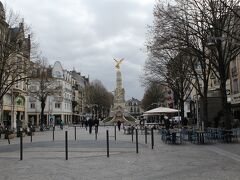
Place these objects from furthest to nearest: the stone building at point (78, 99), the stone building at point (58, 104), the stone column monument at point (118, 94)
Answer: the stone building at point (78, 99)
the stone building at point (58, 104)
the stone column monument at point (118, 94)

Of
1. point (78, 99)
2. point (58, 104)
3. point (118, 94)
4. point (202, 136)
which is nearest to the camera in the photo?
point (202, 136)

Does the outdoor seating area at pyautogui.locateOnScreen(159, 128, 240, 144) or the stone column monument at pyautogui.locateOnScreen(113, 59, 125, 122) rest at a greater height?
the stone column monument at pyautogui.locateOnScreen(113, 59, 125, 122)

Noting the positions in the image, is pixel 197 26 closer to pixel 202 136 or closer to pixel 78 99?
pixel 202 136

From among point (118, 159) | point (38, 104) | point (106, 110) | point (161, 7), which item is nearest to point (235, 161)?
point (118, 159)

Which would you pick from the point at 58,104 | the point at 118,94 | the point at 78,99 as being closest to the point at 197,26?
the point at 118,94

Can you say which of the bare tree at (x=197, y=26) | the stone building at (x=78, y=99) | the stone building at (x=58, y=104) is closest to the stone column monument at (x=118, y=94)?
the stone building at (x=58, y=104)

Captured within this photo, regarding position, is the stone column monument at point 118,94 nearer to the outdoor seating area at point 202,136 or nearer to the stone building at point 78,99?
the stone building at point 78,99

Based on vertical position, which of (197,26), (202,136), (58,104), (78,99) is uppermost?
(78,99)

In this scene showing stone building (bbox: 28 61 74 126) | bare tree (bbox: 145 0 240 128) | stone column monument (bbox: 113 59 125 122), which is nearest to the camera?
bare tree (bbox: 145 0 240 128)

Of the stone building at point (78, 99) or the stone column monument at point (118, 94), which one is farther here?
the stone building at point (78, 99)

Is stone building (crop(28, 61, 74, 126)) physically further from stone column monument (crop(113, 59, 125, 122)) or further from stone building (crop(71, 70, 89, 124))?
stone column monument (crop(113, 59, 125, 122))

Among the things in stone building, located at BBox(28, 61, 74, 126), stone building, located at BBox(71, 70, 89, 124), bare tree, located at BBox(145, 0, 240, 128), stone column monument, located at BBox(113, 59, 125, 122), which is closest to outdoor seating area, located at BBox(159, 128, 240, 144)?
bare tree, located at BBox(145, 0, 240, 128)

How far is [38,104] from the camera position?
106812 mm

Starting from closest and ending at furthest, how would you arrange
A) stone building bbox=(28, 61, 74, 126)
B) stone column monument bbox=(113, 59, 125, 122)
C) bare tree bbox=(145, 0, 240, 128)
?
bare tree bbox=(145, 0, 240, 128), stone column monument bbox=(113, 59, 125, 122), stone building bbox=(28, 61, 74, 126)
